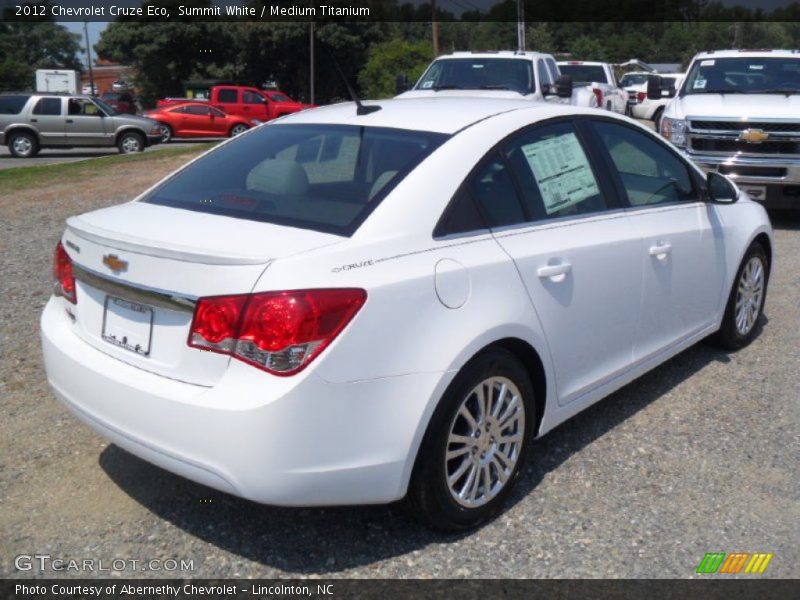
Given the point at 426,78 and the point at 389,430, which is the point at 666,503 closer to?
the point at 389,430

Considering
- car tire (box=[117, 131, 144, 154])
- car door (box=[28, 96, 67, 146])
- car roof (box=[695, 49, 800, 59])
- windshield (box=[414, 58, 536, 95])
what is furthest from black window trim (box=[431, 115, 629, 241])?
car door (box=[28, 96, 67, 146])

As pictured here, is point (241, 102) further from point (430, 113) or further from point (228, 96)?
point (430, 113)

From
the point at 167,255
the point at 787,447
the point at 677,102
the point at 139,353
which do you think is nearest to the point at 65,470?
the point at 139,353

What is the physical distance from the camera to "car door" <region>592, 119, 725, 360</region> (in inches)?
173

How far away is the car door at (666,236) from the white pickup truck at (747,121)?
5122 millimetres

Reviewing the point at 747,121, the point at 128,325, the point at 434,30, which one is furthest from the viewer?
the point at 434,30

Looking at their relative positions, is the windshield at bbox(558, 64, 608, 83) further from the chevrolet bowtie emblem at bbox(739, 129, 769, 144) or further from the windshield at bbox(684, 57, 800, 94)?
the chevrolet bowtie emblem at bbox(739, 129, 769, 144)

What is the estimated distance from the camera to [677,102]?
35.7 feet

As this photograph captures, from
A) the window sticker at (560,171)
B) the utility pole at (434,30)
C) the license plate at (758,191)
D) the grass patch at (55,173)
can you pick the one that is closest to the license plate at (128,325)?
the window sticker at (560,171)

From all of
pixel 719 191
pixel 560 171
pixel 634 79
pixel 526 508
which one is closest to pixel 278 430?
pixel 526 508

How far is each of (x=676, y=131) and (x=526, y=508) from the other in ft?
25.5

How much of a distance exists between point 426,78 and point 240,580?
38.8 ft

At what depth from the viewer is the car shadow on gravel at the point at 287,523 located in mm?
3301

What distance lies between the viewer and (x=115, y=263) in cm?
323
